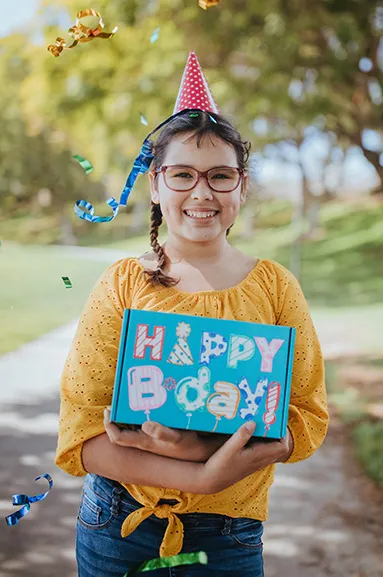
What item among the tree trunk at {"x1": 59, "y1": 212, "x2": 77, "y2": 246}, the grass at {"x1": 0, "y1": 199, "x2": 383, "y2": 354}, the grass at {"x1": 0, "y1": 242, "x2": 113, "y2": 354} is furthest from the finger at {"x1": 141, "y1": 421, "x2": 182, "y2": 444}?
the tree trunk at {"x1": 59, "y1": 212, "x2": 77, "y2": 246}

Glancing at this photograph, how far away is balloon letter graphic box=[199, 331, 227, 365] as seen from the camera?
0.78m

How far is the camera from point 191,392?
31.0 inches

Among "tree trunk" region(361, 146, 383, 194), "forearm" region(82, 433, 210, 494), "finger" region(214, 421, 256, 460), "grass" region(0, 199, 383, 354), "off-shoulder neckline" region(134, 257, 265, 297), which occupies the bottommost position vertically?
"forearm" region(82, 433, 210, 494)

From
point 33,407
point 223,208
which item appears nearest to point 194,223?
point 223,208

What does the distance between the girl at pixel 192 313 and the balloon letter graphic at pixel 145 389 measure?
0.35ft

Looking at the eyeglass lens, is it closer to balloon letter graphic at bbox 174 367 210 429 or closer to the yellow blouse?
the yellow blouse

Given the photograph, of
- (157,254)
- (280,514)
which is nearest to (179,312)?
(157,254)

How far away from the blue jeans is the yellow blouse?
0.02m

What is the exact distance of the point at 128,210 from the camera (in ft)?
22.8

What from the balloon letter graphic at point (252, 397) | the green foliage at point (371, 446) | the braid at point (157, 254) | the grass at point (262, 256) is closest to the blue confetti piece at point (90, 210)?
the braid at point (157, 254)

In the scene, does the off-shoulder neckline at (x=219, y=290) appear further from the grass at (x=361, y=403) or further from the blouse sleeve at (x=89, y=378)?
the grass at (x=361, y=403)

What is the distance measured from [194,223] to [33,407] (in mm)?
3227

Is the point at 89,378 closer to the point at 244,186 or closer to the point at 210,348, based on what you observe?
the point at 210,348

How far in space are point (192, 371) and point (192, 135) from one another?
0.35m
